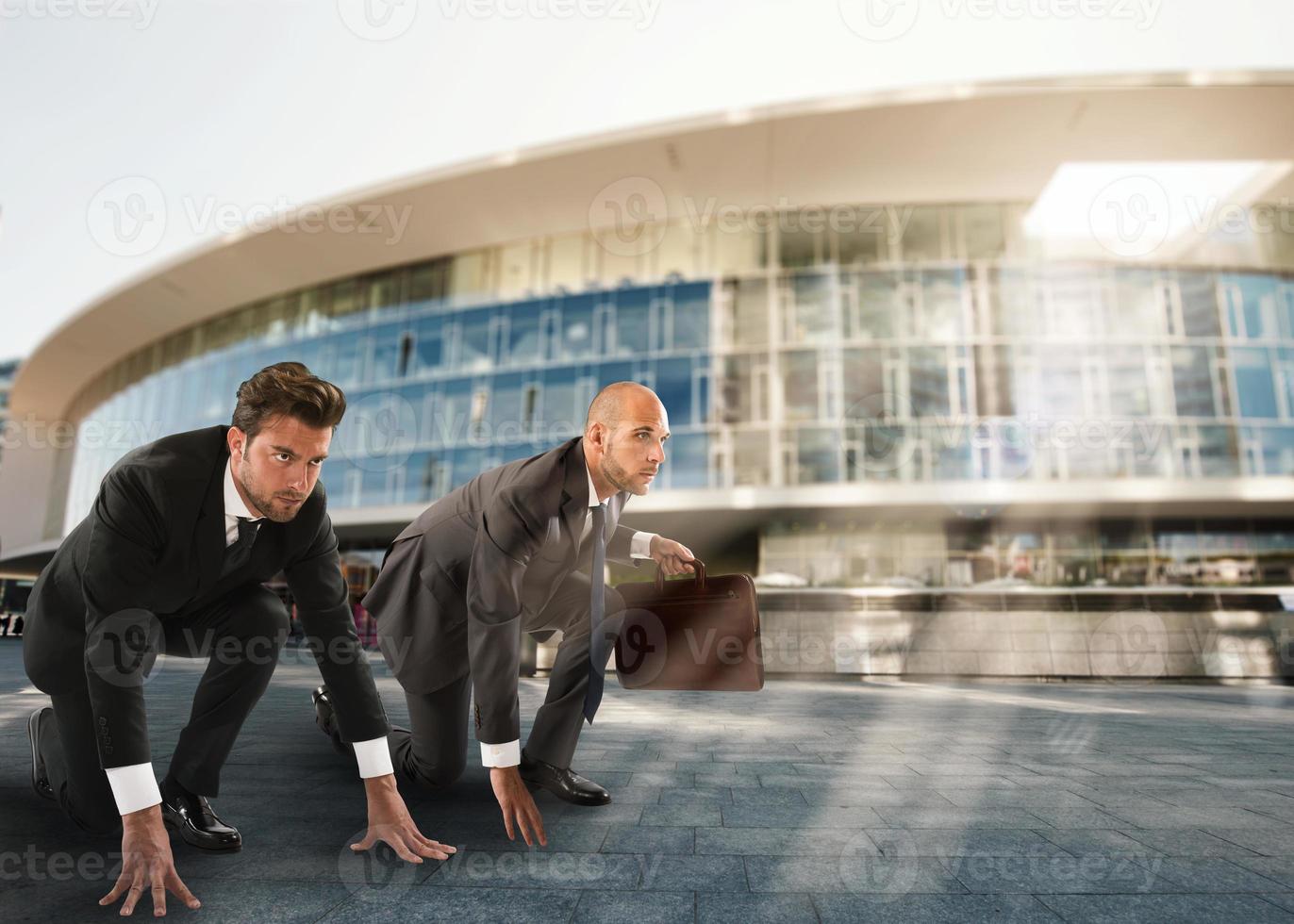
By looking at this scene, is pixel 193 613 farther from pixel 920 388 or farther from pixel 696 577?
pixel 920 388

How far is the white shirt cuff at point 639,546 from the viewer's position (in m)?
4.29

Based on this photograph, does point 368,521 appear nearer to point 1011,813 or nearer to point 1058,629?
point 1058,629

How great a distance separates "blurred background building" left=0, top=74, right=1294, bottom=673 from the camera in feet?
78.3

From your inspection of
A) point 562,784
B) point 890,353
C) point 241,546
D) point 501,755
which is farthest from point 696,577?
point 890,353

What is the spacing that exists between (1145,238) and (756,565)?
1555 cm

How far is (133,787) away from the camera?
92.2 inches

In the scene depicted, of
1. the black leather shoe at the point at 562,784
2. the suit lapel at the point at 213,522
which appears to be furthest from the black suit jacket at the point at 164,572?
the black leather shoe at the point at 562,784

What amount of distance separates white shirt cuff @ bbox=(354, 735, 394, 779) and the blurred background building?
22028 mm

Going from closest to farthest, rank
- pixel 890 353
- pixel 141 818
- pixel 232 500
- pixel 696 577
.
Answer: pixel 141 818 → pixel 232 500 → pixel 696 577 → pixel 890 353

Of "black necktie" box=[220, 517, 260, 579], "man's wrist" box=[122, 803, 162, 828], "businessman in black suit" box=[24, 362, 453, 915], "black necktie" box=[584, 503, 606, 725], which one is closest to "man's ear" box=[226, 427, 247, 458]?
"businessman in black suit" box=[24, 362, 453, 915]

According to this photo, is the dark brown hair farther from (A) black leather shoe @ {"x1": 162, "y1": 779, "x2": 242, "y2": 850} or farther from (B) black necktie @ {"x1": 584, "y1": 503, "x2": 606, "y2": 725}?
(A) black leather shoe @ {"x1": 162, "y1": 779, "x2": 242, "y2": 850}

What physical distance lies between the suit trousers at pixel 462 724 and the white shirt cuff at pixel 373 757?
76 cm

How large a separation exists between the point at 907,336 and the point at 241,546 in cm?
2464

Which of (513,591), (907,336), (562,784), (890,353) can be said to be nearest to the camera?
(513,591)
